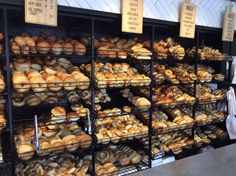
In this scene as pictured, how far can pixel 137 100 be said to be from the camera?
2.35 metres

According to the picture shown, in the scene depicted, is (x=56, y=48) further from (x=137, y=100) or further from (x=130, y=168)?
(x=130, y=168)

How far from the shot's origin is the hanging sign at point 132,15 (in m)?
2.04

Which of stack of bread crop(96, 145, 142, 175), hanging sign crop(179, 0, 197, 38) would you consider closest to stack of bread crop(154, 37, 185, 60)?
hanging sign crop(179, 0, 197, 38)

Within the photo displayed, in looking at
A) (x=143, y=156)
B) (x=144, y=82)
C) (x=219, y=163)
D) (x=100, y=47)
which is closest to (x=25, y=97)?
(x=100, y=47)

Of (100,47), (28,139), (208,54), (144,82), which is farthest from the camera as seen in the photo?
(208,54)

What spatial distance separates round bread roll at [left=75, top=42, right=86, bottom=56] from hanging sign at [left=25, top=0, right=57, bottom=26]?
31 cm

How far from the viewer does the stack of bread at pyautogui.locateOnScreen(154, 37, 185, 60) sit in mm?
2406

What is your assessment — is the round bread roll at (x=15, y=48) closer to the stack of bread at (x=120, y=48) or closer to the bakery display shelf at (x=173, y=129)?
the stack of bread at (x=120, y=48)

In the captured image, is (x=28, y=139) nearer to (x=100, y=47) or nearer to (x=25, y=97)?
(x=25, y=97)

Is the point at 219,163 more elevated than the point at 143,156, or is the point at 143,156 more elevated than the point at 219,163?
the point at 219,163

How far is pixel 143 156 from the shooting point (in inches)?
98.0

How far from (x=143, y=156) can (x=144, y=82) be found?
0.78m

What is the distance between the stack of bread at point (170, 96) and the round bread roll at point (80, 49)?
0.88 meters

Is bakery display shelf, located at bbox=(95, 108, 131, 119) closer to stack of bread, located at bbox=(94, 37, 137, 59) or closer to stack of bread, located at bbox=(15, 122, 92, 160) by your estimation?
stack of bread, located at bbox=(15, 122, 92, 160)
